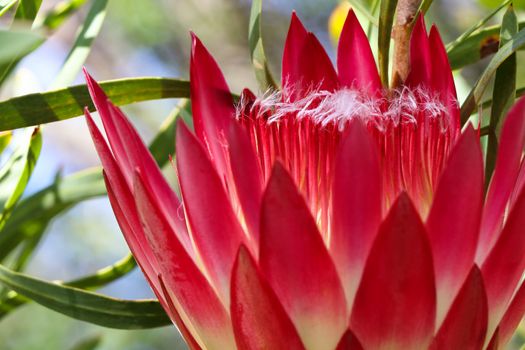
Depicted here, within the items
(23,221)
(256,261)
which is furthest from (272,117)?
(23,221)

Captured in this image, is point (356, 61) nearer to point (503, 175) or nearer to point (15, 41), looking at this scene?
point (503, 175)

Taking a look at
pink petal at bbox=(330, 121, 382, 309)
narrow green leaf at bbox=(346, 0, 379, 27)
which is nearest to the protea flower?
pink petal at bbox=(330, 121, 382, 309)

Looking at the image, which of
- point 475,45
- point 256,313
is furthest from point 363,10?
point 256,313

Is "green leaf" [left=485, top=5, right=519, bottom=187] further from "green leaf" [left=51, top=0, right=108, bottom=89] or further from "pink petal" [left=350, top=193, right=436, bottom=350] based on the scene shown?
"green leaf" [left=51, top=0, right=108, bottom=89]

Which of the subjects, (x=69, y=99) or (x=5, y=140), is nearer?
(x=69, y=99)

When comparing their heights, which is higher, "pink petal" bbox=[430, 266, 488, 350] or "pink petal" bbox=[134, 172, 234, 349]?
"pink petal" bbox=[134, 172, 234, 349]

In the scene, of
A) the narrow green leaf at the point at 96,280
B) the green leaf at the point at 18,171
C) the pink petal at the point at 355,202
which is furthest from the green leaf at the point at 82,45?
the pink petal at the point at 355,202
